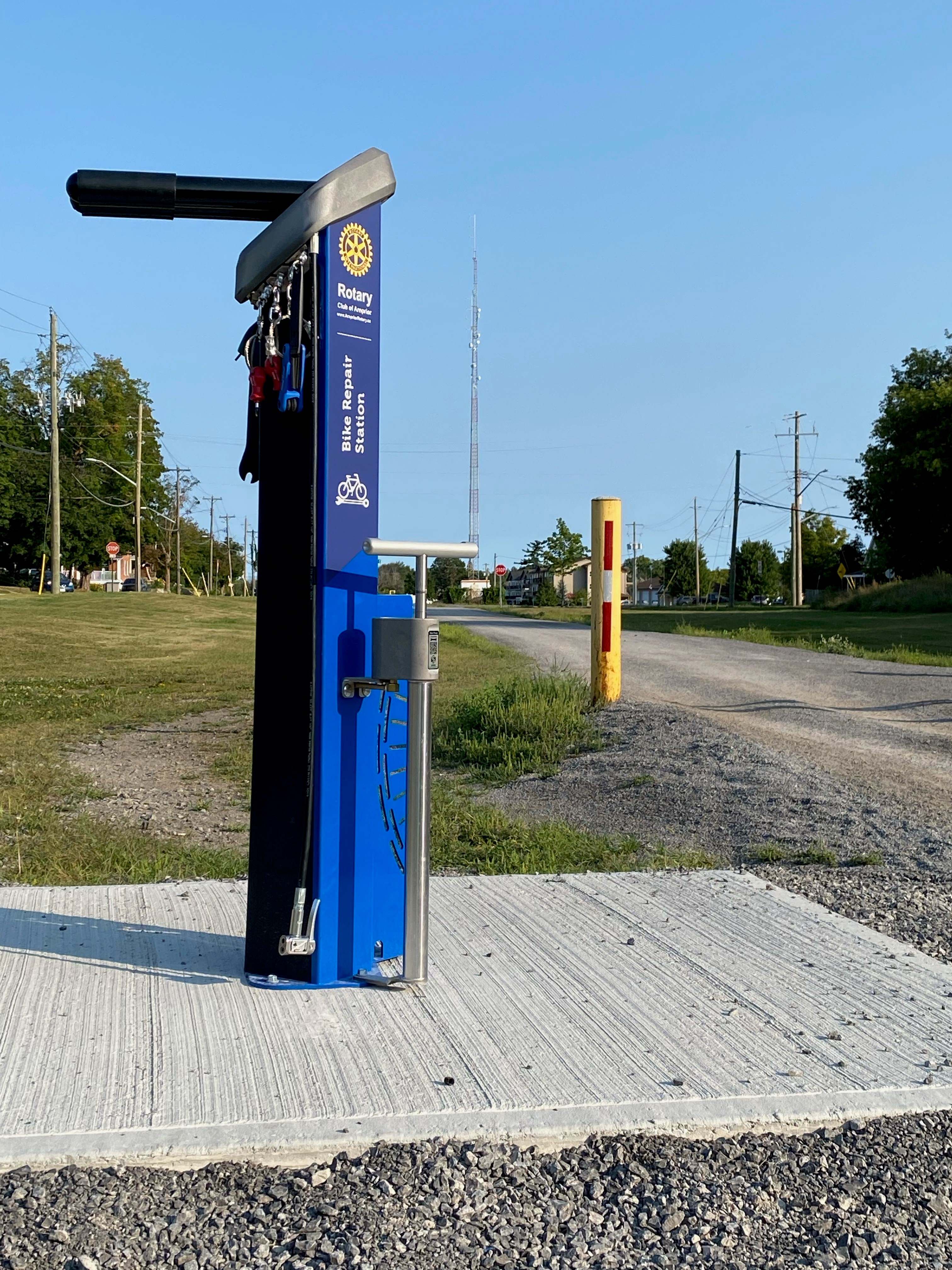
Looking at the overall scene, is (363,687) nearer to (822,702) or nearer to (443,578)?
(443,578)

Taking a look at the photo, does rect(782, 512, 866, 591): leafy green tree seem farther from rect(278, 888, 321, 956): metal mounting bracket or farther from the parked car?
rect(278, 888, 321, 956): metal mounting bracket

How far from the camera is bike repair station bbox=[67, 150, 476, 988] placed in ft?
11.7

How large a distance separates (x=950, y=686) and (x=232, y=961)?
11.5 metres

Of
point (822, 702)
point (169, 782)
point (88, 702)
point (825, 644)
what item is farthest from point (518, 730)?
point (825, 644)

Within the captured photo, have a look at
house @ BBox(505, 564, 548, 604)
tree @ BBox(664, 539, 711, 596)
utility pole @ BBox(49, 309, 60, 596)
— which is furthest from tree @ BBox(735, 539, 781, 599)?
utility pole @ BBox(49, 309, 60, 596)

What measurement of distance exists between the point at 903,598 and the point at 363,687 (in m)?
43.1

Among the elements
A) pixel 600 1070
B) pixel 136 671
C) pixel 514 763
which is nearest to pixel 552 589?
pixel 136 671

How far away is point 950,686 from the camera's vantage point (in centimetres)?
1358

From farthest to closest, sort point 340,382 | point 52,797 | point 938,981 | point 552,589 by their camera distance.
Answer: point 552,589 → point 52,797 → point 938,981 → point 340,382

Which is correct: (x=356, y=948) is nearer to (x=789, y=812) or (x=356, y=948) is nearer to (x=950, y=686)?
(x=789, y=812)

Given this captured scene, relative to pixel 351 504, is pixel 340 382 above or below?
above

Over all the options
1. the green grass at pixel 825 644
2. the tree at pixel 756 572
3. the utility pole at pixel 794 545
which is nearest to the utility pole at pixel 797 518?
the utility pole at pixel 794 545

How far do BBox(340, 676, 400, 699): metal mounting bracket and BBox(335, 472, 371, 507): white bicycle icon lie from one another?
1.76 feet

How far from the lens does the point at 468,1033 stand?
3357mm
